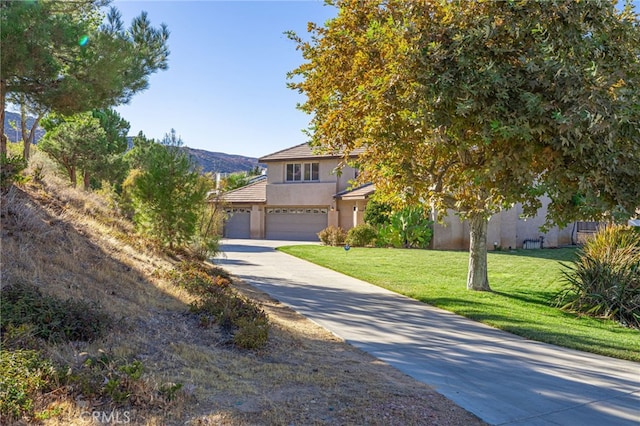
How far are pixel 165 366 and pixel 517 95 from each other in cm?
776

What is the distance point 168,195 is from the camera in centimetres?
1356

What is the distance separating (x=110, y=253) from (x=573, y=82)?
9613 millimetres

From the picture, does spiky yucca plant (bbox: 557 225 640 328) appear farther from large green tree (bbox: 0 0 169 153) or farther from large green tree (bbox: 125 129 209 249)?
large green tree (bbox: 0 0 169 153)

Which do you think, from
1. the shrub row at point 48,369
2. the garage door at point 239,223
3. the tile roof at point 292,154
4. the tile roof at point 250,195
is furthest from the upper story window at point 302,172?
the shrub row at point 48,369

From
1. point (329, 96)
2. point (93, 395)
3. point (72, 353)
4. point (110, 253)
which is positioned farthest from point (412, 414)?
point (329, 96)

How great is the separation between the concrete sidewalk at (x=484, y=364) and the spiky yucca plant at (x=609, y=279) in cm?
365

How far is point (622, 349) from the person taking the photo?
7.68m

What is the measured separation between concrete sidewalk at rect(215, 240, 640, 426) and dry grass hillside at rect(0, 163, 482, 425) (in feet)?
1.35

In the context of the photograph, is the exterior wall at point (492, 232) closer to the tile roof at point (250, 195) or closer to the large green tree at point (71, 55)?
the tile roof at point (250, 195)

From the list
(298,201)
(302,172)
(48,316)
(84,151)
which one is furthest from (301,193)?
(48,316)

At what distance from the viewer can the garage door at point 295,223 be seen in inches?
1330

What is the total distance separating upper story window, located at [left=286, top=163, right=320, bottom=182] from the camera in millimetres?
33719

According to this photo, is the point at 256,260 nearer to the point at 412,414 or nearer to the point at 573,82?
the point at 573,82

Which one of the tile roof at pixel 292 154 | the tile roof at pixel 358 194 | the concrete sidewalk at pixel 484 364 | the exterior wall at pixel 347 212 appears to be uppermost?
the tile roof at pixel 292 154
